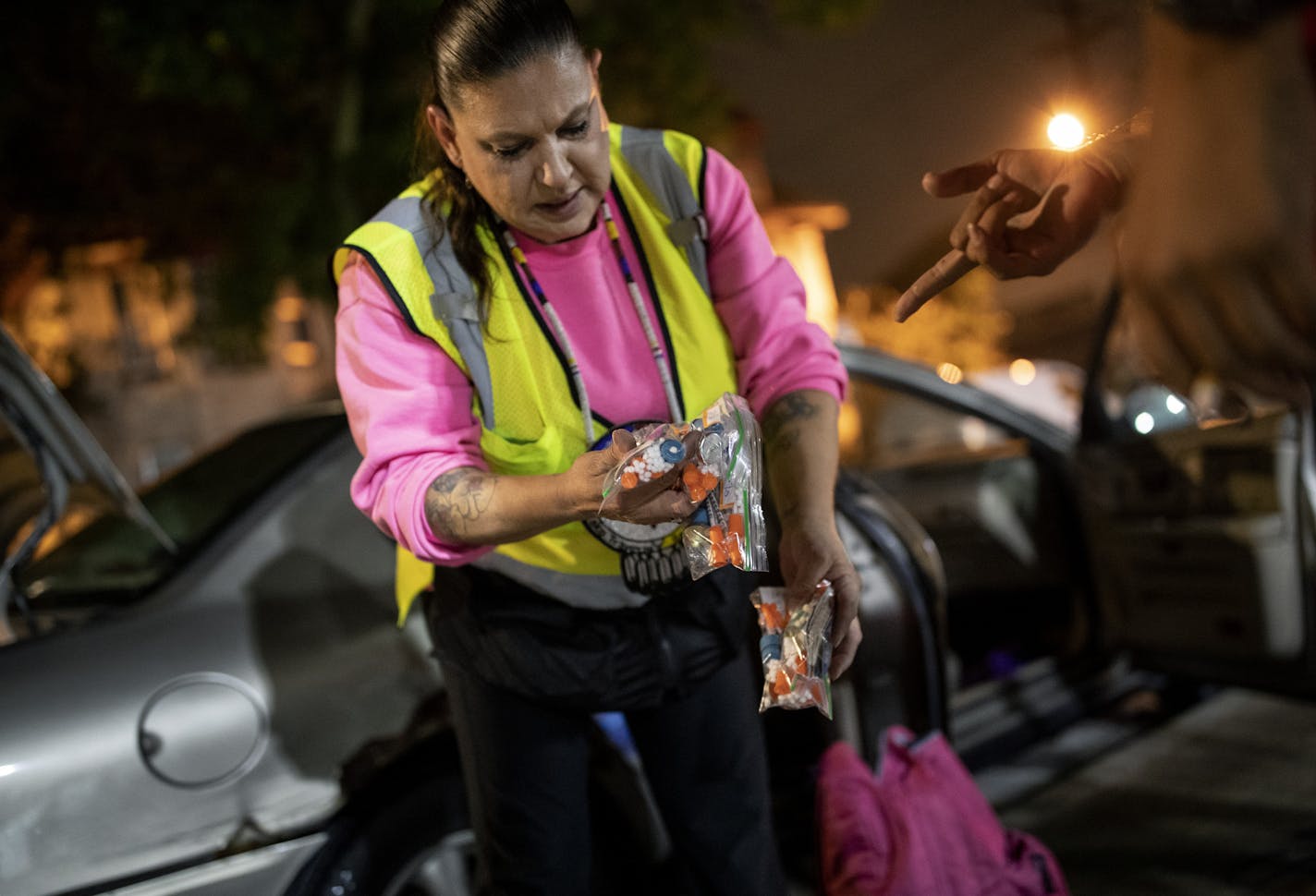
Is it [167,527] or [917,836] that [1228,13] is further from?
[167,527]

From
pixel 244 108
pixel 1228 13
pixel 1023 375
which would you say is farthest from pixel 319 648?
pixel 244 108

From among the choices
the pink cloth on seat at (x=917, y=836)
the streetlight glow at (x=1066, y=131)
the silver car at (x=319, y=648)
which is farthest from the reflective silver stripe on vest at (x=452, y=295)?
the pink cloth on seat at (x=917, y=836)

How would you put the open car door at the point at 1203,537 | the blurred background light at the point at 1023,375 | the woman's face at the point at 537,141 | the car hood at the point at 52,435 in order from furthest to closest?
the blurred background light at the point at 1023,375, the open car door at the point at 1203,537, the car hood at the point at 52,435, the woman's face at the point at 537,141

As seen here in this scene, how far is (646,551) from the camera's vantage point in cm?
146

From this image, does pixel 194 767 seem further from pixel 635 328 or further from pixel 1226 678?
pixel 1226 678

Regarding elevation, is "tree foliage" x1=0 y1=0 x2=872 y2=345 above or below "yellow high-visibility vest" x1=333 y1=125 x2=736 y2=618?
above

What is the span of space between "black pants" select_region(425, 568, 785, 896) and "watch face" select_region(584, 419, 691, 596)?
0.22ft

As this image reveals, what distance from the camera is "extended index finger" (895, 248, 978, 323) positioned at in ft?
Answer: 4.40

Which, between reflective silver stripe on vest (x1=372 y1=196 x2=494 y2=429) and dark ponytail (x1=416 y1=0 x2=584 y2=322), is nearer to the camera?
dark ponytail (x1=416 y1=0 x2=584 y2=322)

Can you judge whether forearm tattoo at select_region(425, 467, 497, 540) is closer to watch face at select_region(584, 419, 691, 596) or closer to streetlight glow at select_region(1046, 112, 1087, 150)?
watch face at select_region(584, 419, 691, 596)

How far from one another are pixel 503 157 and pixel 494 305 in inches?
7.8

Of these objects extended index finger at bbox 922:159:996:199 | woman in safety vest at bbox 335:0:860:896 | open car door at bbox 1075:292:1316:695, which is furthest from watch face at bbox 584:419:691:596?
open car door at bbox 1075:292:1316:695

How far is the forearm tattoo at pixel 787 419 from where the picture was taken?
147cm

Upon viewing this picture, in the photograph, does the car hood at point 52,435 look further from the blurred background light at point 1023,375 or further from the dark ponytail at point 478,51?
the blurred background light at point 1023,375
